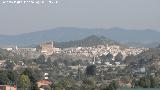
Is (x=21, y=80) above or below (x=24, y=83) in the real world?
above

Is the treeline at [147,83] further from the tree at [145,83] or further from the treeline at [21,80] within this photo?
the treeline at [21,80]

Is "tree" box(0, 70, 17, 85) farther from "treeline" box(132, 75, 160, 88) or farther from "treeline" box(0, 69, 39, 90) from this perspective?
"treeline" box(132, 75, 160, 88)

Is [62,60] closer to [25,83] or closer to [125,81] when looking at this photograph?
[125,81]

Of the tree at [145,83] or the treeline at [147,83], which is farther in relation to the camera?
the treeline at [147,83]

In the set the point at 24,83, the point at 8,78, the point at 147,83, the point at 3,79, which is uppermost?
the point at 8,78

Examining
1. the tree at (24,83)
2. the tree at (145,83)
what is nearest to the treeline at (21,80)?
the tree at (24,83)

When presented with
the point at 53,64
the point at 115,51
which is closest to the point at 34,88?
the point at 53,64

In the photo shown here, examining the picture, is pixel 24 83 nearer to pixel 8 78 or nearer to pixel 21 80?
pixel 21 80

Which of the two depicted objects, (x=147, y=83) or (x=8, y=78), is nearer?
(x=8, y=78)

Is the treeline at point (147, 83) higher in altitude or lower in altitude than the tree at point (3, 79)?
lower

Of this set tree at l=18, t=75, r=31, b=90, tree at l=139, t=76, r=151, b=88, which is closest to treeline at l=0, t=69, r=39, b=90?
tree at l=18, t=75, r=31, b=90

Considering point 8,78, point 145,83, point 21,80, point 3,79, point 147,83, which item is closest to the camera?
point 21,80

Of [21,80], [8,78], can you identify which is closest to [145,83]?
[8,78]

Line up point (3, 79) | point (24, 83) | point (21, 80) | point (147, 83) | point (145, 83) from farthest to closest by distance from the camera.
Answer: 1. point (145, 83)
2. point (147, 83)
3. point (3, 79)
4. point (21, 80)
5. point (24, 83)
